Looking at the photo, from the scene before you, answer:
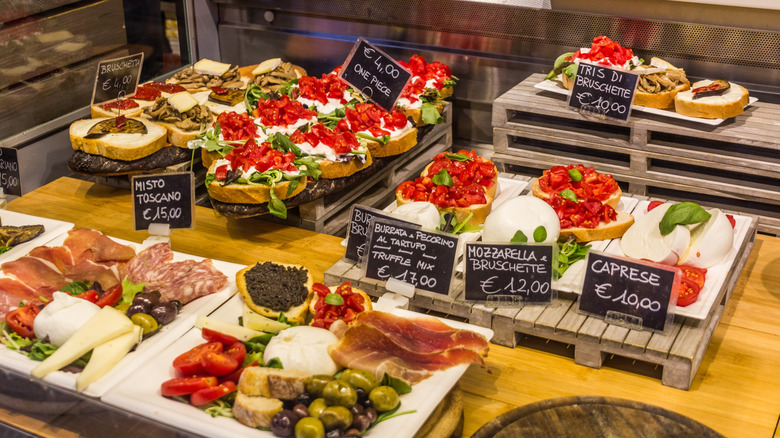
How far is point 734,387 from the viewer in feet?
8.03

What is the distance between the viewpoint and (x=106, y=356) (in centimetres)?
228

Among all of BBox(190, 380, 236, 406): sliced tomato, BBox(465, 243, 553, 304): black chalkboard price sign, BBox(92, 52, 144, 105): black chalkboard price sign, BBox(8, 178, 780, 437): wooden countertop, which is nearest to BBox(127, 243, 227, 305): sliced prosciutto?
BBox(8, 178, 780, 437): wooden countertop

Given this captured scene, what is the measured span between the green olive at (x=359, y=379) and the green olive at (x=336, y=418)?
0.12m

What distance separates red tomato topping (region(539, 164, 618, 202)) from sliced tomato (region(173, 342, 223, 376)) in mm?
1555

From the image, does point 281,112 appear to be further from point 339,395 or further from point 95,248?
point 339,395

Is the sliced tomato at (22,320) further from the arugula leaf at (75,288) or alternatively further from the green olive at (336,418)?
the green olive at (336,418)

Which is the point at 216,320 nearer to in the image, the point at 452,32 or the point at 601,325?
the point at 601,325

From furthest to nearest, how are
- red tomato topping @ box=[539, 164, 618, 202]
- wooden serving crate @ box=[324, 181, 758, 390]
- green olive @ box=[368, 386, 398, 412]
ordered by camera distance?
red tomato topping @ box=[539, 164, 618, 202] → wooden serving crate @ box=[324, 181, 758, 390] → green olive @ box=[368, 386, 398, 412]

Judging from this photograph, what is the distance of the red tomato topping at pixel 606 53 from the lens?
3.92 m

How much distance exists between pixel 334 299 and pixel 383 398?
526 millimetres

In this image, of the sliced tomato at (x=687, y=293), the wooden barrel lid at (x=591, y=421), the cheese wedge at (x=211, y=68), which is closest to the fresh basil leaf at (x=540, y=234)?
the sliced tomato at (x=687, y=293)

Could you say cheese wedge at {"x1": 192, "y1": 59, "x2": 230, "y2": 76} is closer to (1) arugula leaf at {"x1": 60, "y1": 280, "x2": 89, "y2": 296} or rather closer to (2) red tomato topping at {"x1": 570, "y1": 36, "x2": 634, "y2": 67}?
(2) red tomato topping at {"x1": 570, "y1": 36, "x2": 634, "y2": 67}

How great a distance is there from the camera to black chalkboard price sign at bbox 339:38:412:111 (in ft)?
12.9

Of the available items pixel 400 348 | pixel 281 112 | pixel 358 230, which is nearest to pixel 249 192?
pixel 281 112
